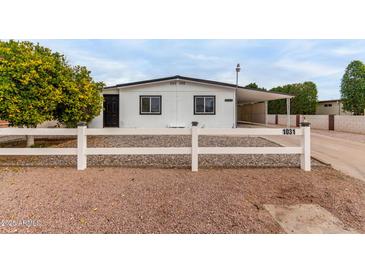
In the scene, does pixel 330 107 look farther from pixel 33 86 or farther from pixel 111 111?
pixel 33 86

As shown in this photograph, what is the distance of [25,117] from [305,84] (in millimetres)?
28887

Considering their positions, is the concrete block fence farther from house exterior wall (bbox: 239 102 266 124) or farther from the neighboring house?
the neighboring house

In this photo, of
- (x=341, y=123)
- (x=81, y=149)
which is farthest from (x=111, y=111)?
(x=341, y=123)

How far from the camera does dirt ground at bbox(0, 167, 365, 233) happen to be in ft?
10.0

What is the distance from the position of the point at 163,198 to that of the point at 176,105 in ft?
38.0

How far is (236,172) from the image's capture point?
5.39 meters

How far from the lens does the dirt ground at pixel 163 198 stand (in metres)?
3.05

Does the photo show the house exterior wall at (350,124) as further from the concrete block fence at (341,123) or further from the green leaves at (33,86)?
the green leaves at (33,86)

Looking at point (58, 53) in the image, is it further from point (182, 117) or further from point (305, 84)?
point (305, 84)

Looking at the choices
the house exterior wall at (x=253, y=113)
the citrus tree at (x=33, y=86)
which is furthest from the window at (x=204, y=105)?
the house exterior wall at (x=253, y=113)

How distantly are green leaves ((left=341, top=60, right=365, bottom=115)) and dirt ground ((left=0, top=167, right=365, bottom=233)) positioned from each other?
20529 millimetres

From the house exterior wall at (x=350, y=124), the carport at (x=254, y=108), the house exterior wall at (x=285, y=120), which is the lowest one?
the house exterior wall at (x=350, y=124)

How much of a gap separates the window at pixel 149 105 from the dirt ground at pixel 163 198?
9.79m

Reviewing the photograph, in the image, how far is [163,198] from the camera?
3.89m
